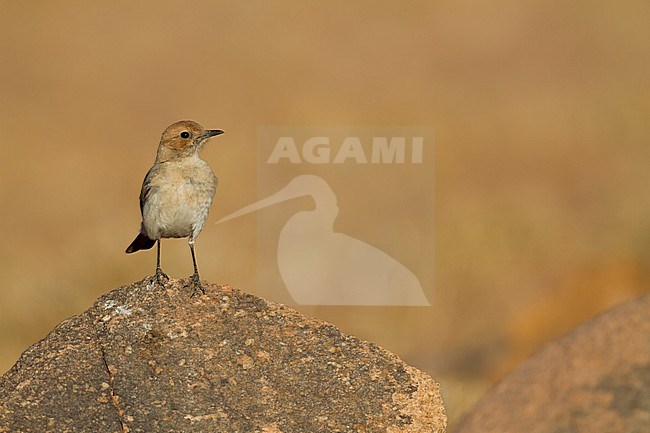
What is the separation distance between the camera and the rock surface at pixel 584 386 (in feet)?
20.9

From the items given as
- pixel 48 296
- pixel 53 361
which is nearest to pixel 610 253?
pixel 48 296

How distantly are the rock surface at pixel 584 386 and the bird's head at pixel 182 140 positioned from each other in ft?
8.31

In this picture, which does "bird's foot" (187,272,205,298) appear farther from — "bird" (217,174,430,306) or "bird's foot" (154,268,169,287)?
"bird" (217,174,430,306)

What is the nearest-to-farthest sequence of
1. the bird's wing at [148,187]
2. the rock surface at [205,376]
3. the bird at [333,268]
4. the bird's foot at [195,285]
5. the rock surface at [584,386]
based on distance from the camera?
the rock surface at [205,376] → the rock surface at [584,386] → the bird's foot at [195,285] → the bird's wing at [148,187] → the bird at [333,268]

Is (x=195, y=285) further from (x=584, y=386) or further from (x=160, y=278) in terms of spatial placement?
(x=584, y=386)

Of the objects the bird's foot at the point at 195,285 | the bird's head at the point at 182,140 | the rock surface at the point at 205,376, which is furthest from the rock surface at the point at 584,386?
the bird's head at the point at 182,140

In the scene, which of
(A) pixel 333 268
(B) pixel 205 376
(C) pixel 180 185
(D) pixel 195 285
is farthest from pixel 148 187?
(A) pixel 333 268

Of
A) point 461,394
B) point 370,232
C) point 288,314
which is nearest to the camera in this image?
point 288,314

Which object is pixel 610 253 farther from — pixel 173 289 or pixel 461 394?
pixel 173 289

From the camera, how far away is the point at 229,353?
6504mm

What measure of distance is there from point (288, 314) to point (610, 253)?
9.04 m

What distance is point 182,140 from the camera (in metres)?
7.16

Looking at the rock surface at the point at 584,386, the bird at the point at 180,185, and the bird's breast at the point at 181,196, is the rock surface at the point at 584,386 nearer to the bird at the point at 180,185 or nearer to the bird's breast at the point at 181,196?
the bird at the point at 180,185

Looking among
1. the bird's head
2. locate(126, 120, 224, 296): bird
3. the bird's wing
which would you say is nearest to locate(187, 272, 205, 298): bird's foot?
locate(126, 120, 224, 296): bird
